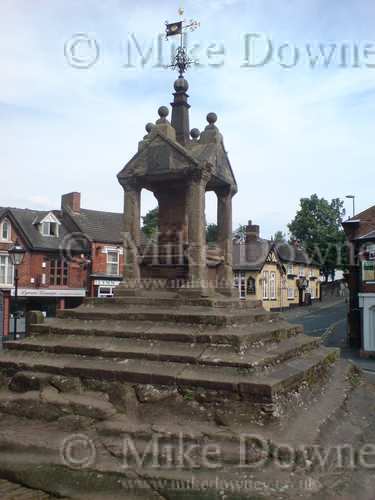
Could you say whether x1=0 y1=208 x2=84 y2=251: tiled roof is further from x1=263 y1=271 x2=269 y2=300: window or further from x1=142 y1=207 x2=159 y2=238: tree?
x1=263 y1=271 x2=269 y2=300: window

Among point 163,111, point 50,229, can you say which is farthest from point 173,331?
point 50,229

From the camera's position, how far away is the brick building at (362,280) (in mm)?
23766

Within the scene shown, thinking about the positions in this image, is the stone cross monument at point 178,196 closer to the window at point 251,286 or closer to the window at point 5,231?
Answer: the window at point 5,231

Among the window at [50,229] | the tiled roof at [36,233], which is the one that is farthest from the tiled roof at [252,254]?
the window at [50,229]

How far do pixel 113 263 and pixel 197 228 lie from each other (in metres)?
27.9

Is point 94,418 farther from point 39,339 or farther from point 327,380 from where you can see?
point 327,380

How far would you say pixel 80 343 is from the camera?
275 inches

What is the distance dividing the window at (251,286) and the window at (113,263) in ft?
42.1

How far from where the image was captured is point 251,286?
133 feet

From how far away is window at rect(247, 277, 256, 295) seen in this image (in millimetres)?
40272

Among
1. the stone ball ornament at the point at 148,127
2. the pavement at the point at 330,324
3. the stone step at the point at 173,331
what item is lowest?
the pavement at the point at 330,324

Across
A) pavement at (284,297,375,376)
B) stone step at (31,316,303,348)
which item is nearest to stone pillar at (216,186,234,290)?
stone step at (31,316,303,348)

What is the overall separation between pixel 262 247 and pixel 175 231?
109ft

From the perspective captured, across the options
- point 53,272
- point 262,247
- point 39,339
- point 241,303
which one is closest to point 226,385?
point 241,303
